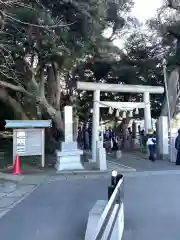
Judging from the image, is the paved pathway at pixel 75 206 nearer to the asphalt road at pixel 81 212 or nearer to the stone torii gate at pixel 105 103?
the asphalt road at pixel 81 212

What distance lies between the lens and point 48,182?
11.0m

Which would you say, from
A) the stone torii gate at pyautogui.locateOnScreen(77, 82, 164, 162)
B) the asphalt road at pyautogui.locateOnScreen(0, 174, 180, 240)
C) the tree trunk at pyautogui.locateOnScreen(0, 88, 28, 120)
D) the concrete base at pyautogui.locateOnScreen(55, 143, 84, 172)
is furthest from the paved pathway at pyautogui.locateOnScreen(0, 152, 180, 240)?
the tree trunk at pyautogui.locateOnScreen(0, 88, 28, 120)

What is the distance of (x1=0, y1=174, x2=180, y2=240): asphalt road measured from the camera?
5461 mm

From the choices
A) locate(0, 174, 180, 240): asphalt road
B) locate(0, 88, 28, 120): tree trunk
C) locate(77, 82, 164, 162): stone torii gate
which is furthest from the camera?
locate(0, 88, 28, 120): tree trunk

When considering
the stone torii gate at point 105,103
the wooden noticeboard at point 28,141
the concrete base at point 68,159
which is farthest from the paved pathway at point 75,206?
the stone torii gate at point 105,103

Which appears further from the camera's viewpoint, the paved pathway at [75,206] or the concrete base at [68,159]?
the concrete base at [68,159]

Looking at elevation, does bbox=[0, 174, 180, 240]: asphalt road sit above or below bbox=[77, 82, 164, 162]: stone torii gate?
below

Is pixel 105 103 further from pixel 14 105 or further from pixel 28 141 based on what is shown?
pixel 14 105

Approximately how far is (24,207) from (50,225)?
1.66 metres

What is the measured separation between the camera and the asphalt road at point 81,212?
546 cm

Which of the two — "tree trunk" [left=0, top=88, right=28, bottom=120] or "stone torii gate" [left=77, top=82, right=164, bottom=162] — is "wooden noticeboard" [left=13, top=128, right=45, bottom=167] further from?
"tree trunk" [left=0, top=88, right=28, bottom=120]

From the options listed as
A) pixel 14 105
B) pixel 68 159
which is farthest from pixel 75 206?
pixel 14 105

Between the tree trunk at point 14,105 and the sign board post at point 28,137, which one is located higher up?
the tree trunk at point 14,105

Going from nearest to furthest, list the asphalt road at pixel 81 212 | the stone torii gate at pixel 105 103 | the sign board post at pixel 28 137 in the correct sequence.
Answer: the asphalt road at pixel 81 212 → the sign board post at pixel 28 137 → the stone torii gate at pixel 105 103
